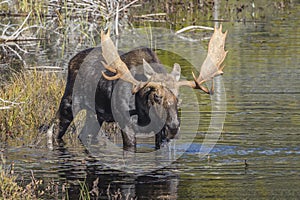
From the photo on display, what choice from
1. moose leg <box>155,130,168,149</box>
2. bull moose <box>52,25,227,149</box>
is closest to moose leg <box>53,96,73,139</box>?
bull moose <box>52,25,227,149</box>

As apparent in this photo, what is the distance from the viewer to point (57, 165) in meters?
11.1

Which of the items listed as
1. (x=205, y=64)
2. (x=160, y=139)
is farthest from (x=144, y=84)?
(x=205, y=64)

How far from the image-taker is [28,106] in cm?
1363

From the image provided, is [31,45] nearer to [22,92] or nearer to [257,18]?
[257,18]

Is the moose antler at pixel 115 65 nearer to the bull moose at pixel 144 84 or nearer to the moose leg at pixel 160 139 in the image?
the bull moose at pixel 144 84

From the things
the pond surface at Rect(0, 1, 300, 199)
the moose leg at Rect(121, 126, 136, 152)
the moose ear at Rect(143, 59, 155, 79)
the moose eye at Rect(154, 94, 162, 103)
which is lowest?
the pond surface at Rect(0, 1, 300, 199)

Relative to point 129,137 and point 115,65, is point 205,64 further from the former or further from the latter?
point 129,137

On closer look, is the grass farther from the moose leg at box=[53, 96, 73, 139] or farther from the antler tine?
the antler tine

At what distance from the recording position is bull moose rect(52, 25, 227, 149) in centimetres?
1077

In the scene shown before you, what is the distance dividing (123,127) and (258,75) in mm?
7148

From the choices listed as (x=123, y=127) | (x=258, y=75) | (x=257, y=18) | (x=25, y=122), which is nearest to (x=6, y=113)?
(x=25, y=122)

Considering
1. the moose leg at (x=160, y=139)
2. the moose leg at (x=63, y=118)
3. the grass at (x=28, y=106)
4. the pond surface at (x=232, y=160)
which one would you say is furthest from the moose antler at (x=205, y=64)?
the grass at (x=28, y=106)

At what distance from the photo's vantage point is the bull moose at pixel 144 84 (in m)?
10.8

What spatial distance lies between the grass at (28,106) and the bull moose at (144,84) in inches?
51.8
